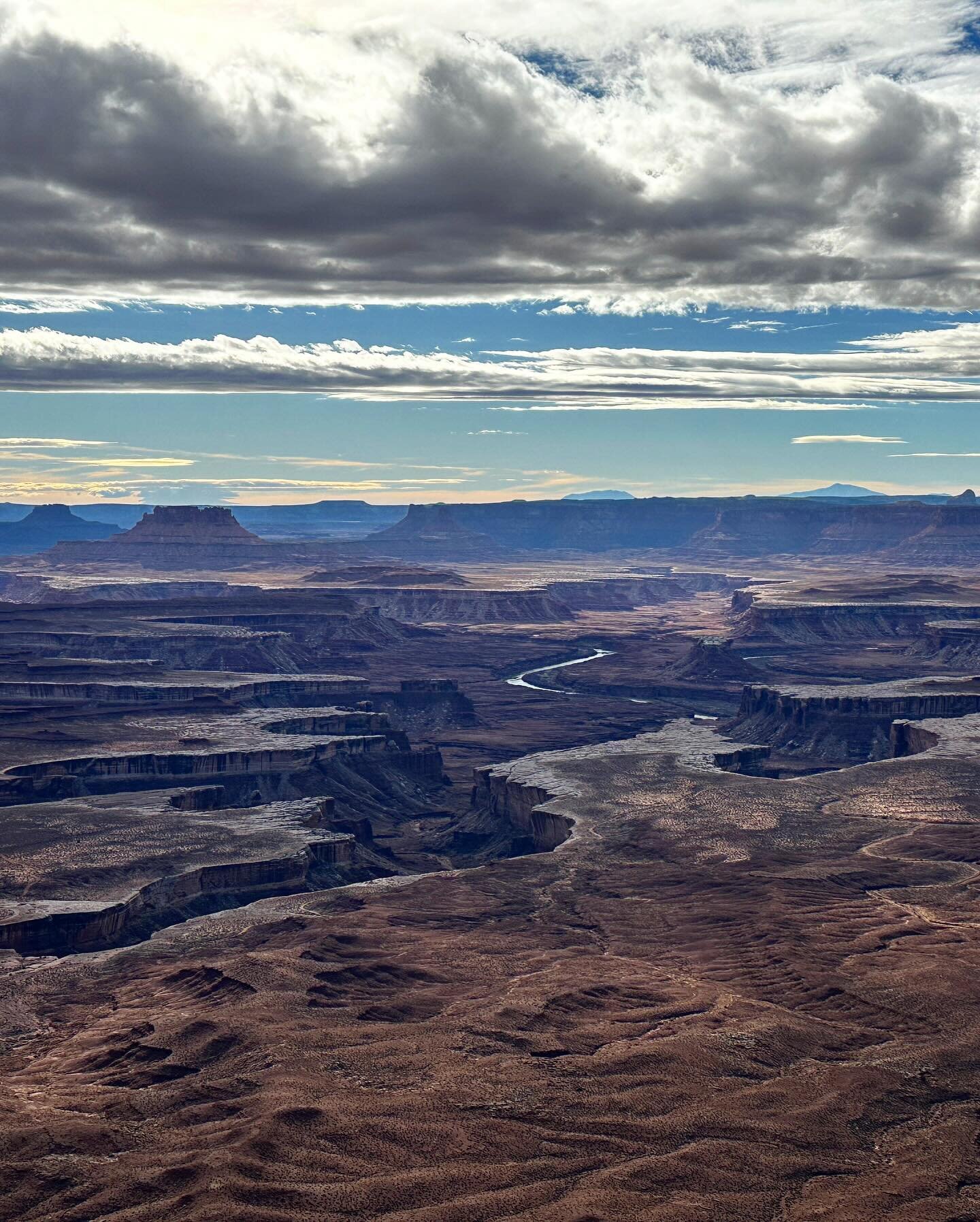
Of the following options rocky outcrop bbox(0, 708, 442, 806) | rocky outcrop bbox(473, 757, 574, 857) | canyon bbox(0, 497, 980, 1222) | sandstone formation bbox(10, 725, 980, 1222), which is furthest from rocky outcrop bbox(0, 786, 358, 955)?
rocky outcrop bbox(473, 757, 574, 857)

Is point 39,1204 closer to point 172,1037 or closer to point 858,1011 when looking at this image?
point 172,1037

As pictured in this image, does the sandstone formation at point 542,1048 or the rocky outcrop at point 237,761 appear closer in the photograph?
the sandstone formation at point 542,1048

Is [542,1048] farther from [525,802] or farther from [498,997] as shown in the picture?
[525,802]

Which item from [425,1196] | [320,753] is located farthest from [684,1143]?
[320,753]

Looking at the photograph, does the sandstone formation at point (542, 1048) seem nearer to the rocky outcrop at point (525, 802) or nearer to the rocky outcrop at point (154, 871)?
the rocky outcrop at point (154, 871)

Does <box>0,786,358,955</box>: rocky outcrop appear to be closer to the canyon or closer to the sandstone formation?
the canyon

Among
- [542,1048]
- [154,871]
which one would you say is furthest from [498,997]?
[154,871]

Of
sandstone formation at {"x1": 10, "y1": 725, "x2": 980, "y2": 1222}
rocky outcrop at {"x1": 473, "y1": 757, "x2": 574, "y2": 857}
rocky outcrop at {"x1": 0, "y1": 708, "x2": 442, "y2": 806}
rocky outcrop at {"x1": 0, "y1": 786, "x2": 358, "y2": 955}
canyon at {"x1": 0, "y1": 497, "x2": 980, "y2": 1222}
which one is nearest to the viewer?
sandstone formation at {"x1": 10, "y1": 725, "x2": 980, "y2": 1222}

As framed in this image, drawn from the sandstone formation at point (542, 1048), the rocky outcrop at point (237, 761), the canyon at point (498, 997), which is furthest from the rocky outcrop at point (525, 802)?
the rocky outcrop at point (237, 761)

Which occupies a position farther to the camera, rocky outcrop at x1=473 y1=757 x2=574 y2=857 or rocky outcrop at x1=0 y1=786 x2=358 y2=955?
rocky outcrop at x1=473 y1=757 x2=574 y2=857

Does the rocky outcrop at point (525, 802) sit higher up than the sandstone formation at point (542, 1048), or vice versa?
the sandstone formation at point (542, 1048)

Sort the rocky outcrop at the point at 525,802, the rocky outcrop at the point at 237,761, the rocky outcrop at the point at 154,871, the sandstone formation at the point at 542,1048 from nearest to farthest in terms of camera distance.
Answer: the sandstone formation at the point at 542,1048
the rocky outcrop at the point at 154,871
the rocky outcrop at the point at 525,802
the rocky outcrop at the point at 237,761
